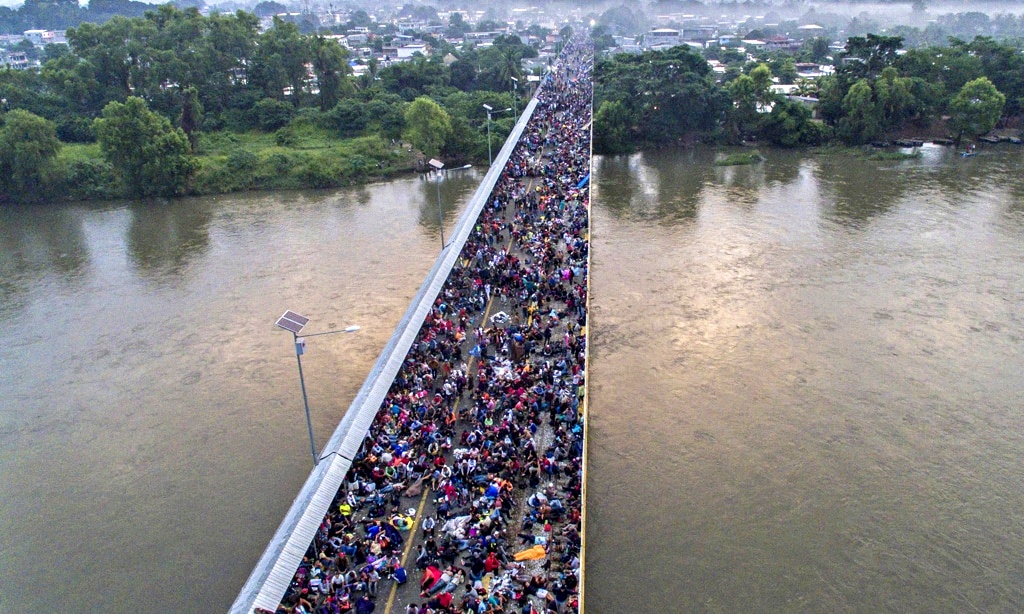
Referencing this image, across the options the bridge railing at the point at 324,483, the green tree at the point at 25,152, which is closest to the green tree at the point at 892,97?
the bridge railing at the point at 324,483

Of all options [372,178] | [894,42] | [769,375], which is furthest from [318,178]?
[894,42]

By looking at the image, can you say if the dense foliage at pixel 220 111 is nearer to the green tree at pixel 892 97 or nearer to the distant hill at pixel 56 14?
the green tree at pixel 892 97

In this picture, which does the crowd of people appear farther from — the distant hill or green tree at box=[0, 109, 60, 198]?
the distant hill

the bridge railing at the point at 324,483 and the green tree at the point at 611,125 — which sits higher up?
the green tree at the point at 611,125

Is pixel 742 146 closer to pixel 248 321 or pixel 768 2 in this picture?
pixel 248 321

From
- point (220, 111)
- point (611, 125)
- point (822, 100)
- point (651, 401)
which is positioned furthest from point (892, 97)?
point (220, 111)

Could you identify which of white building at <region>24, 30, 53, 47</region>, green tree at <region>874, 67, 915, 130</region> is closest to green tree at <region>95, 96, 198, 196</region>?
green tree at <region>874, 67, 915, 130</region>
